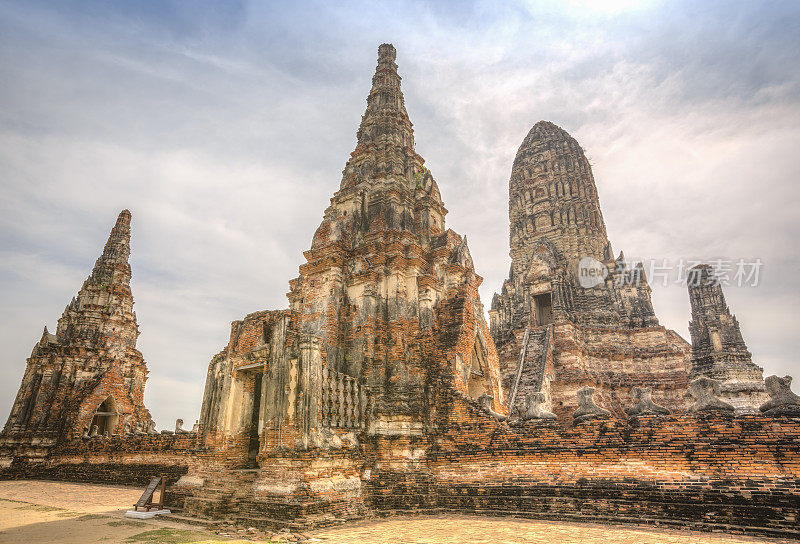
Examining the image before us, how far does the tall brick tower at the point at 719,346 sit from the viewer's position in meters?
22.4

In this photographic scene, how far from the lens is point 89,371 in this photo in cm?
2258

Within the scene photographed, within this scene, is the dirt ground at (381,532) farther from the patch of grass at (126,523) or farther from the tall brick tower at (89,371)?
the tall brick tower at (89,371)

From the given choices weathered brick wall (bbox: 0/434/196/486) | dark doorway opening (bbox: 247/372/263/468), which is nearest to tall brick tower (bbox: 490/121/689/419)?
dark doorway opening (bbox: 247/372/263/468)

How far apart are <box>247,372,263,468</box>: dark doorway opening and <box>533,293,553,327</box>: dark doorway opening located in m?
20.7

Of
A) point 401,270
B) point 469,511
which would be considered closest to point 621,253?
point 401,270

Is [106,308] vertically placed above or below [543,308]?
below

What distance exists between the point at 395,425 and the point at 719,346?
2648 cm

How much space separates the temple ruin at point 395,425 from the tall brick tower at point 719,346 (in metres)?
11.8

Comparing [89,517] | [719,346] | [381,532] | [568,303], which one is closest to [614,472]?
[381,532]

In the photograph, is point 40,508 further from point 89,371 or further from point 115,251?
point 115,251

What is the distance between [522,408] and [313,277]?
6142 millimetres

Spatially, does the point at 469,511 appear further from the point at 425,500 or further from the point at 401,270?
the point at 401,270

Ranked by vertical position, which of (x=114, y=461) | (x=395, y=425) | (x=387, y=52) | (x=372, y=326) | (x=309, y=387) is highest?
(x=387, y=52)

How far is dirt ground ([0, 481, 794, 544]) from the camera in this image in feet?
21.3
